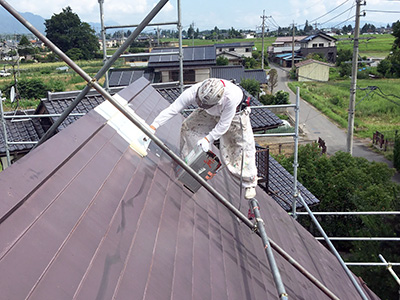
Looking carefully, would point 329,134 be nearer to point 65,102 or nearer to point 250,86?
point 250,86

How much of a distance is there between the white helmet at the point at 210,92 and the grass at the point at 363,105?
1718 cm

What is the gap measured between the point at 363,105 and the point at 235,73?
9.42 metres

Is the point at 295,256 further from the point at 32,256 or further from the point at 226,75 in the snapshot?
the point at 226,75

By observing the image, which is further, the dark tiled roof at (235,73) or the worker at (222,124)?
the dark tiled roof at (235,73)

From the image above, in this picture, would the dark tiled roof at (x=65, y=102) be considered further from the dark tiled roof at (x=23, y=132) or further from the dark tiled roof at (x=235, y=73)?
the dark tiled roof at (x=235, y=73)

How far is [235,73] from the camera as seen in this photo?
27.0 m

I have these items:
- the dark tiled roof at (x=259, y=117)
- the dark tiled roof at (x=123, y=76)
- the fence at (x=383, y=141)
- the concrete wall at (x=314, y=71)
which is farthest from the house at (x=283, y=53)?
the dark tiled roof at (x=259, y=117)

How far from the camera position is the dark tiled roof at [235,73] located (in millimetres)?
25622

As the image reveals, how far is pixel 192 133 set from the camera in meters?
3.84

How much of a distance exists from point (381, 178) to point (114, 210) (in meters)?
10.1

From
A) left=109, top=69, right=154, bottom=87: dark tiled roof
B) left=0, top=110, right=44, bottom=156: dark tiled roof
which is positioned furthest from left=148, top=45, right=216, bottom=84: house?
left=0, top=110, right=44, bottom=156: dark tiled roof

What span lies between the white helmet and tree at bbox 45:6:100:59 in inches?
1542

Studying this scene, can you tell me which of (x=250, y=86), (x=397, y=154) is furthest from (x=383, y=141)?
(x=250, y=86)

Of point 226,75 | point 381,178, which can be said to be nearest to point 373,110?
point 226,75
